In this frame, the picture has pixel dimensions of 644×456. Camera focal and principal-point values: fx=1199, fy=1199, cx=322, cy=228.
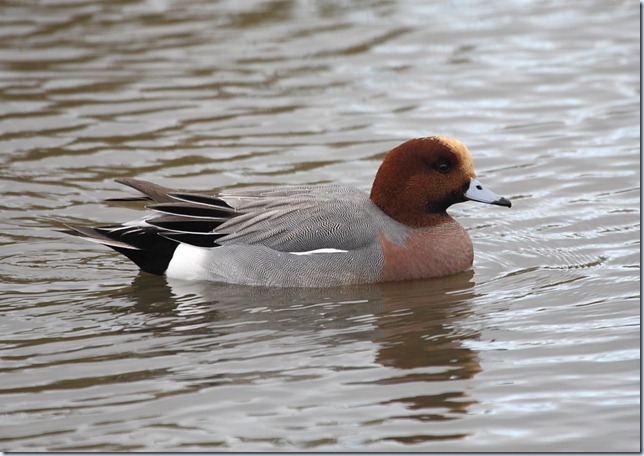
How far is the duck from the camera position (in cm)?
722

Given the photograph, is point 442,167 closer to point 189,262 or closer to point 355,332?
point 355,332

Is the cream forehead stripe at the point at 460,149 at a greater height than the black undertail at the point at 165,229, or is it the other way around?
the cream forehead stripe at the point at 460,149

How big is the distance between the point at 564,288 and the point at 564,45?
5539 mm

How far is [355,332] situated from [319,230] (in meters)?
0.98

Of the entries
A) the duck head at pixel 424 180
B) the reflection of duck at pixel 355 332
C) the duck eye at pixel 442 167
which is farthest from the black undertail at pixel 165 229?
the duck eye at pixel 442 167

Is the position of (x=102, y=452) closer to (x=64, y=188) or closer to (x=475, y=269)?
(x=475, y=269)

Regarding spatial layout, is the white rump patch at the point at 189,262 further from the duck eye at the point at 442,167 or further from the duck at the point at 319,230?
the duck eye at the point at 442,167

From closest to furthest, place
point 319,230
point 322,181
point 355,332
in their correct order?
point 355,332
point 319,230
point 322,181

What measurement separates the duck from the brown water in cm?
14

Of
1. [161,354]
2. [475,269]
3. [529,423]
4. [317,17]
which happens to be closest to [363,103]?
[317,17]

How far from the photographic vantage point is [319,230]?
7211 millimetres

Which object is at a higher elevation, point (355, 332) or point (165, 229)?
point (165, 229)

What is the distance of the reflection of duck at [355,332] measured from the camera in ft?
18.3

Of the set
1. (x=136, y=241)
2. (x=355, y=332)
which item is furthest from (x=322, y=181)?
(x=355, y=332)
